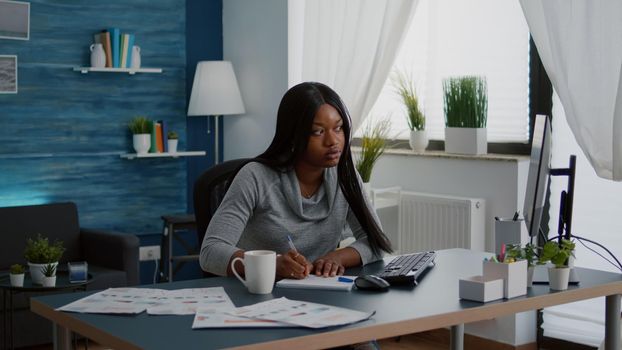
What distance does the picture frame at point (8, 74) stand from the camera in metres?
5.20

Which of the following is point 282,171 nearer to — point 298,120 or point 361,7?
point 298,120

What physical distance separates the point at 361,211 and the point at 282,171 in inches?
11.3

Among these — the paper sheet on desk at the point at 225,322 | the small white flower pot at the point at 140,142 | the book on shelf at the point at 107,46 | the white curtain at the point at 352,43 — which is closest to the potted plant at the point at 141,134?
the small white flower pot at the point at 140,142

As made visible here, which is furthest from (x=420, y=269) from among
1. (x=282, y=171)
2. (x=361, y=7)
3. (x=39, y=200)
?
(x=39, y=200)

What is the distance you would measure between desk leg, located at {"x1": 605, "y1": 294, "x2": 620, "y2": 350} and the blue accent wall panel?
379cm

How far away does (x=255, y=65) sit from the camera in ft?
18.9

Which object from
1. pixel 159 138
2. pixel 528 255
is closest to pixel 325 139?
pixel 528 255

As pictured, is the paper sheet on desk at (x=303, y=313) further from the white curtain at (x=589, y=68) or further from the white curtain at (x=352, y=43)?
the white curtain at (x=352, y=43)

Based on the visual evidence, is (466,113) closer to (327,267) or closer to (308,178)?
(308,178)

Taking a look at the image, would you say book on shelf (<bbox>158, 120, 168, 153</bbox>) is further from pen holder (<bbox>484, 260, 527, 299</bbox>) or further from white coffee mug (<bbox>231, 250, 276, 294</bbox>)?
pen holder (<bbox>484, 260, 527, 299</bbox>)

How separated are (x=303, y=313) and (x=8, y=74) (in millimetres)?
3826

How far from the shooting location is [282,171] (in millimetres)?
2691

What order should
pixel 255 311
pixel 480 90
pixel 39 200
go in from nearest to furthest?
1. pixel 255 311
2. pixel 480 90
3. pixel 39 200

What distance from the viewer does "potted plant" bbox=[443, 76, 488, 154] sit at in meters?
4.57
